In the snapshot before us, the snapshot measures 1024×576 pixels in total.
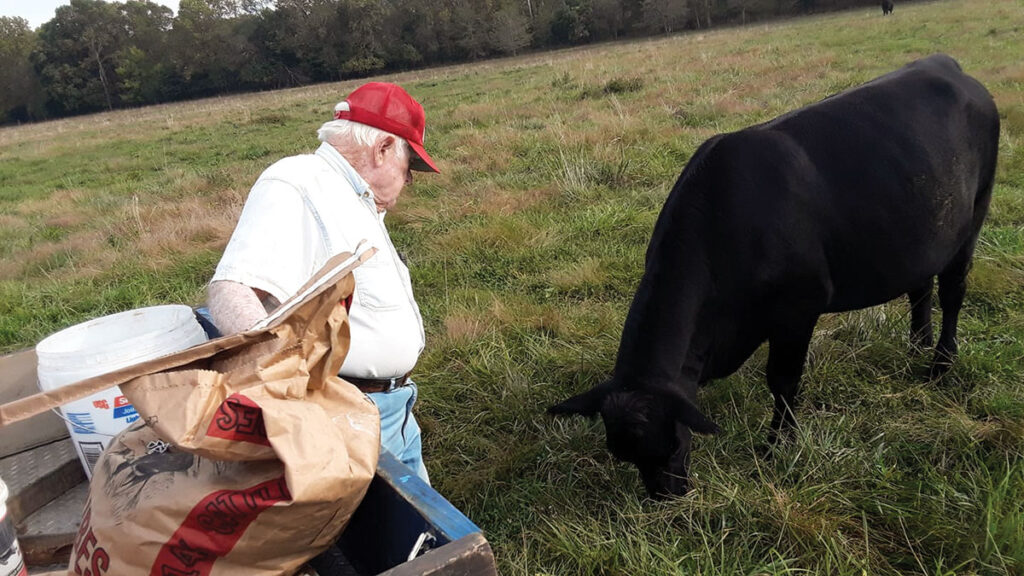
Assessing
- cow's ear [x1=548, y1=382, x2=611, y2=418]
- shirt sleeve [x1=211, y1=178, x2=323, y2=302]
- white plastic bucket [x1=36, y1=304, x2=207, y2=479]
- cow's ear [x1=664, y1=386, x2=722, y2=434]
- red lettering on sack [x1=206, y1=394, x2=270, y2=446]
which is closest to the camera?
red lettering on sack [x1=206, y1=394, x2=270, y2=446]

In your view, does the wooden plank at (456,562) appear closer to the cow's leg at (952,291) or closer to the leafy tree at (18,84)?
the cow's leg at (952,291)

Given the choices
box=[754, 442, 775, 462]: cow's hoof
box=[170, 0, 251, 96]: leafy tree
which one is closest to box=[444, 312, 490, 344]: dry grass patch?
box=[754, 442, 775, 462]: cow's hoof

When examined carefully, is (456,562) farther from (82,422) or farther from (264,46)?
(264,46)

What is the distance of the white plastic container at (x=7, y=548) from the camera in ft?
5.21

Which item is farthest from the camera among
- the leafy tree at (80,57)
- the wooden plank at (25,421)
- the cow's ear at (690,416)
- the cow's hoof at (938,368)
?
the leafy tree at (80,57)

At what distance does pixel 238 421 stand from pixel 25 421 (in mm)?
1825

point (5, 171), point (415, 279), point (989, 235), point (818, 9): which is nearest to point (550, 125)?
point (415, 279)

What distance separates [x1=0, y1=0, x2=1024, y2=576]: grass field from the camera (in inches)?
100

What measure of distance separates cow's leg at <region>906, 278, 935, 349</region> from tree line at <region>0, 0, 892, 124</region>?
56.7 meters

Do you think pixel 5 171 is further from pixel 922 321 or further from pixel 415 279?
pixel 922 321

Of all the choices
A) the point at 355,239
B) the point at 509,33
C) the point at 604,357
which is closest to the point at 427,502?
the point at 355,239

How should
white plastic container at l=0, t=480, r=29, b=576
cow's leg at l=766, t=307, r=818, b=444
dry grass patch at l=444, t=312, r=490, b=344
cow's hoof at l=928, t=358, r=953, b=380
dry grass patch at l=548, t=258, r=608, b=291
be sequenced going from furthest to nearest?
dry grass patch at l=548, t=258, r=608, b=291, dry grass patch at l=444, t=312, r=490, b=344, cow's hoof at l=928, t=358, r=953, b=380, cow's leg at l=766, t=307, r=818, b=444, white plastic container at l=0, t=480, r=29, b=576

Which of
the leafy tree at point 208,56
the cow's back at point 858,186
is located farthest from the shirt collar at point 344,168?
A: the leafy tree at point 208,56

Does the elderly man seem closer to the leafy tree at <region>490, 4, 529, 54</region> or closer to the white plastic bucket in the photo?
the white plastic bucket
